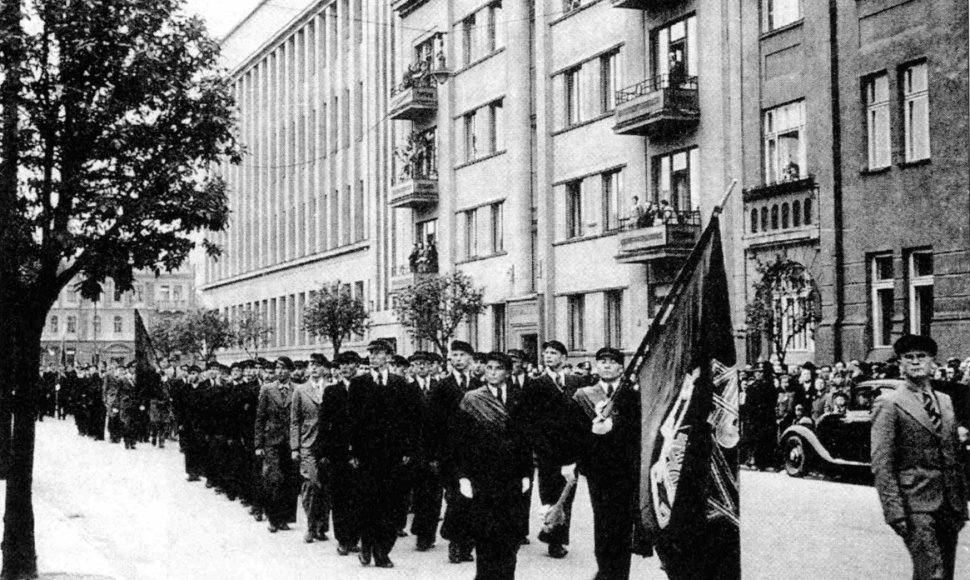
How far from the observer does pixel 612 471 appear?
10.1 m

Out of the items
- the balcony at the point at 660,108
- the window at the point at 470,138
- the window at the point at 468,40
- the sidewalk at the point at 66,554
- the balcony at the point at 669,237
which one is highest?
the window at the point at 468,40

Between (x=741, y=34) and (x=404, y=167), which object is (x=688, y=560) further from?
(x=404, y=167)

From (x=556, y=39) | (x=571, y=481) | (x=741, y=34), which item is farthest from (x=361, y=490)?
(x=556, y=39)

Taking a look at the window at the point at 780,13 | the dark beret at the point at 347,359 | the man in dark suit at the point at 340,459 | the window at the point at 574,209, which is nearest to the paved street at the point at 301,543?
the man in dark suit at the point at 340,459

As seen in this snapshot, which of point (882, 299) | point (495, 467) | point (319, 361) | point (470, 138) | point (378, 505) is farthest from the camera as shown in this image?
point (470, 138)

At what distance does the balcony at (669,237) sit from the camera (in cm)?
2984

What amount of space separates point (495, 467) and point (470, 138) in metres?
33.9

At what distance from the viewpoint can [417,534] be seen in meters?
13.5

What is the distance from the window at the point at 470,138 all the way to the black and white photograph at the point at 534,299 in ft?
0.46

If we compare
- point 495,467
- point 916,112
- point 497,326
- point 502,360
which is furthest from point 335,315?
point 495,467

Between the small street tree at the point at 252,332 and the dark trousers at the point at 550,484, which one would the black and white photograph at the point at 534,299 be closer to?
the dark trousers at the point at 550,484

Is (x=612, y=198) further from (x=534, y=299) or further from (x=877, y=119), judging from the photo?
(x=877, y=119)

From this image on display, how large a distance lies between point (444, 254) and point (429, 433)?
30169mm

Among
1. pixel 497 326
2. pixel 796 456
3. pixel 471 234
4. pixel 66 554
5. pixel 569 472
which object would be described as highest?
pixel 471 234
